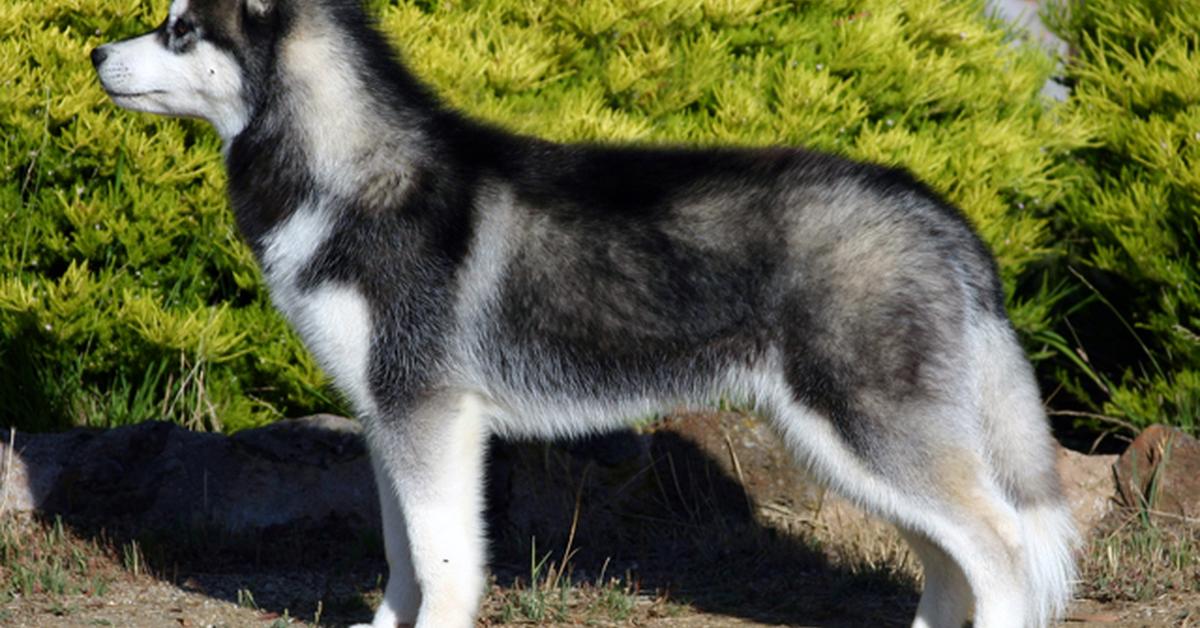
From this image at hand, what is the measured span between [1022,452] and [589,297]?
4.61 feet

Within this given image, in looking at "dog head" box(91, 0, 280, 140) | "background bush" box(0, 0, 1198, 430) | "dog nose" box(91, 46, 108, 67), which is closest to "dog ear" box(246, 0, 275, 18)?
"dog head" box(91, 0, 280, 140)

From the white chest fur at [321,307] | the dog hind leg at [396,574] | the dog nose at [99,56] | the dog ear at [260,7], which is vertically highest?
the dog ear at [260,7]

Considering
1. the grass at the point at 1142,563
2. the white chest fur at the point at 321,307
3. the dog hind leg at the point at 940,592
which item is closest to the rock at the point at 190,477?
the white chest fur at the point at 321,307

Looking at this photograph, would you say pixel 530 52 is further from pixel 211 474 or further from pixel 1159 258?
pixel 1159 258

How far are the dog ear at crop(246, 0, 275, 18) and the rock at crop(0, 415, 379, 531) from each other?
207cm

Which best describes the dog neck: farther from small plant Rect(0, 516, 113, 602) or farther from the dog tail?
the dog tail

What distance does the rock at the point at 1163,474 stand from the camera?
648 cm

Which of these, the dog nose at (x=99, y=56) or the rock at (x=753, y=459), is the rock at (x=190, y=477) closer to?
the rock at (x=753, y=459)

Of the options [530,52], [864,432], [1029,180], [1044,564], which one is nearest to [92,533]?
[530,52]

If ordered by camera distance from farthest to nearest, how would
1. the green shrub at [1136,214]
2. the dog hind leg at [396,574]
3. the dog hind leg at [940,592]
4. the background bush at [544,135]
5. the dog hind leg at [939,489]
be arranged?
the green shrub at [1136,214] < the background bush at [544,135] < the dog hind leg at [396,574] < the dog hind leg at [940,592] < the dog hind leg at [939,489]

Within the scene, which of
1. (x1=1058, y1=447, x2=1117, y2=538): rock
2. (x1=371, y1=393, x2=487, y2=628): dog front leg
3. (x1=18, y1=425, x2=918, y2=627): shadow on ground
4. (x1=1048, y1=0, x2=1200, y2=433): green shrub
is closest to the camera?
(x1=371, y1=393, x2=487, y2=628): dog front leg

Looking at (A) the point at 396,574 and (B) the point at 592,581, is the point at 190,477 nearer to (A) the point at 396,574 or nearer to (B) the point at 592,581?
(A) the point at 396,574

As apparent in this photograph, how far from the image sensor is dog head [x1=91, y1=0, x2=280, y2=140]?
508 cm

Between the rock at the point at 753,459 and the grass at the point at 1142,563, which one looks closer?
the grass at the point at 1142,563
